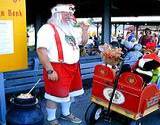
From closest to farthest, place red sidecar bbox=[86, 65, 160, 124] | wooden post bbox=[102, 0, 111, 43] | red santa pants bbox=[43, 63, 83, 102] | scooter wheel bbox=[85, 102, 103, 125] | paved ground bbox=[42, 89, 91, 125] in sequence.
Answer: red sidecar bbox=[86, 65, 160, 124] → red santa pants bbox=[43, 63, 83, 102] → scooter wheel bbox=[85, 102, 103, 125] → paved ground bbox=[42, 89, 91, 125] → wooden post bbox=[102, 0, 111, 43]

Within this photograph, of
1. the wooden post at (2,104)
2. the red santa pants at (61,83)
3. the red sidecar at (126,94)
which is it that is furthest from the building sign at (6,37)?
the red sidecar at (126,94)

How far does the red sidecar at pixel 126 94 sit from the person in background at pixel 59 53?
372mm

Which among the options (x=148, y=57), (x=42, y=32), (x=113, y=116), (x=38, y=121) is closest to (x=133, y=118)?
(x=113, y=116)

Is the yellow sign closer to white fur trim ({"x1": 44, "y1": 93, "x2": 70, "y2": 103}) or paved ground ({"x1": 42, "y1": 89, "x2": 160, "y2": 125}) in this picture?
white fur trim ({"x1": 44, "y1": 93, "x2": 70, "y2": 103})

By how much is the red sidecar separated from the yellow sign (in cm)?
105

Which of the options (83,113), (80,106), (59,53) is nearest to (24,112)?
(59,53)

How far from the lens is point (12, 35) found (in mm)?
3736

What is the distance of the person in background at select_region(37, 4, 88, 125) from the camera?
151 inches

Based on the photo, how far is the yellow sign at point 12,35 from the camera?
11.9ft

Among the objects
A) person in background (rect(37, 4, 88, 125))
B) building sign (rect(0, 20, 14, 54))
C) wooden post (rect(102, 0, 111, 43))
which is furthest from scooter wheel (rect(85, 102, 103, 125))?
wooden post (rect(102, 0, 111, 43))

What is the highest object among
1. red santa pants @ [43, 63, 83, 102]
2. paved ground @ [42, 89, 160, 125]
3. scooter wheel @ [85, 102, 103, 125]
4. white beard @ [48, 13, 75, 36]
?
white beard @ [48, 13, 75, 36]

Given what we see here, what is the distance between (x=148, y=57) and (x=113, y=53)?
0.49 meters

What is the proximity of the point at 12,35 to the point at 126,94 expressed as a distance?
156 centimetres

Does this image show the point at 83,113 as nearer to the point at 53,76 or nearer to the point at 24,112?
the point at 53,76
